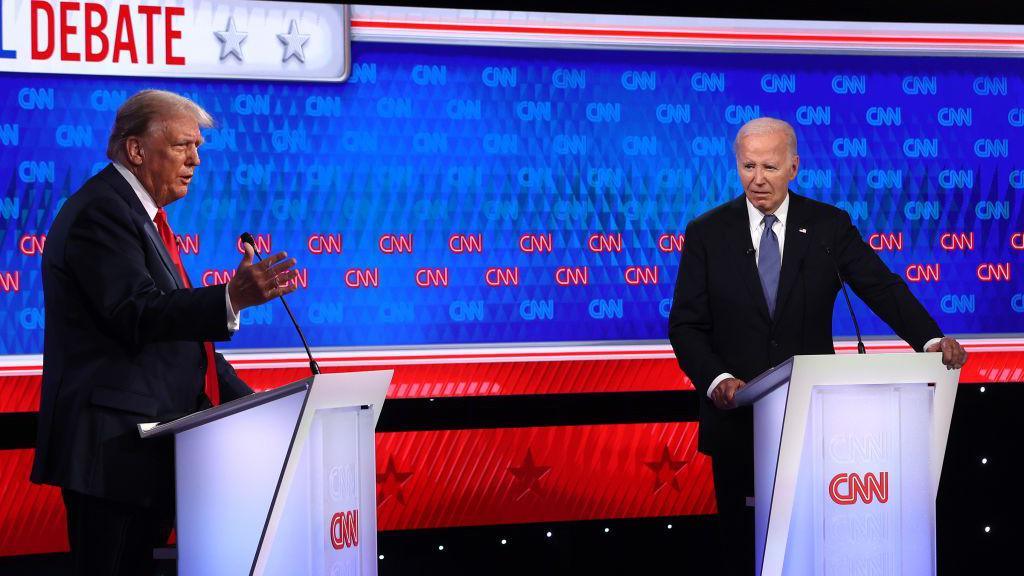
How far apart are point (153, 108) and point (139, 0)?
148cm

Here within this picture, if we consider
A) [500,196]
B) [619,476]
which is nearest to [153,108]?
[500,196]

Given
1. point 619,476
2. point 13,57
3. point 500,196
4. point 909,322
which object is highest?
point 13,57

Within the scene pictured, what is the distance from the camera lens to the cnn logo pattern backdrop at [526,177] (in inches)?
170

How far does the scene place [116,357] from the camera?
108 inches

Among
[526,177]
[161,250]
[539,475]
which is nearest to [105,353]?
[161,250]

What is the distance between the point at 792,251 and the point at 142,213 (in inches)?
73.3

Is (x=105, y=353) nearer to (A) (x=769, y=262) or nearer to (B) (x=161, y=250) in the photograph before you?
(B) (x=161, y=250)

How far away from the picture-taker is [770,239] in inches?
139

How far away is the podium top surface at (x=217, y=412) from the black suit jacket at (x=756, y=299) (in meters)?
1.28

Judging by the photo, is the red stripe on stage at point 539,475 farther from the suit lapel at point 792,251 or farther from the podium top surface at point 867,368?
the podium top surface at point 867,368

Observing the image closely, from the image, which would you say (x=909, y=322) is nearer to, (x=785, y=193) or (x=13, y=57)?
(x=785, y=193)

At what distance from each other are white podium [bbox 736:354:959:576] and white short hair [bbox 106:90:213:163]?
5.47 ft

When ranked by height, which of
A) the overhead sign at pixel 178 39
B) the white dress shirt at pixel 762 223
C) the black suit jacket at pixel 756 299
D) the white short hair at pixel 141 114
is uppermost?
the overhead sign at pixel 178 39

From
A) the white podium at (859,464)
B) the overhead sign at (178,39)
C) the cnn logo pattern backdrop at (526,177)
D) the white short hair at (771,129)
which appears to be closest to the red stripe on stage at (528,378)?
the cnn logo pattern backdrop at (526,177)
